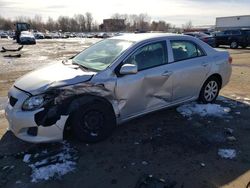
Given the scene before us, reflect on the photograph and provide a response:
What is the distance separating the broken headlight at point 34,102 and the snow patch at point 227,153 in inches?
103

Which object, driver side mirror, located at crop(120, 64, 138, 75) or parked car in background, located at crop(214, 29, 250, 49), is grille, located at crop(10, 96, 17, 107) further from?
parked car in background, located at crop(214, 29, 250, 49)

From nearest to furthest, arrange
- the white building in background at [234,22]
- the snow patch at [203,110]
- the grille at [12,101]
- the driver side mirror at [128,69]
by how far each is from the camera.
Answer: the grille at [12,101]
the driver side mirror at [128,69]
the snow patch at [203,110]
the white building in background at [234,22]

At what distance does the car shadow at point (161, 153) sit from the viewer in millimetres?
3430

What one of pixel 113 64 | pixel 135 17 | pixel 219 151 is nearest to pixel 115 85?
pixel 113 64

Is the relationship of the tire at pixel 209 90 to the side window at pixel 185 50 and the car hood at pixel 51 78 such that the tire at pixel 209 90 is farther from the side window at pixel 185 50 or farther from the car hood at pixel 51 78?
the car hood at pixel 51 78

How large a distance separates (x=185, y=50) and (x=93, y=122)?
239cm

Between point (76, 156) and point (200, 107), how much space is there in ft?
9.89

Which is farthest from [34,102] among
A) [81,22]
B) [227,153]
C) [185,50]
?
[81,22]

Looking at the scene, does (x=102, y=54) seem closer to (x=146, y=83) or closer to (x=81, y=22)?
(x=146, y=83)

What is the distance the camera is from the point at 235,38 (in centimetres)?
2395

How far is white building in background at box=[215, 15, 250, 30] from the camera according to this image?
6556 cm

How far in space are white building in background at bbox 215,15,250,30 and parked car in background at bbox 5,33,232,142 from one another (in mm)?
66818

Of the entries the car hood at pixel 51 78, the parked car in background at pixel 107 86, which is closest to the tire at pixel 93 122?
the parked car in background at pixel 107 86

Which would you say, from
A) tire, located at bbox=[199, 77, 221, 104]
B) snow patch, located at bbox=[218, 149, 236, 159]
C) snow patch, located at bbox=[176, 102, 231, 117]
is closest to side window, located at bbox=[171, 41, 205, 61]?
tire, located at bbox=[199, 77, 221, 104]
